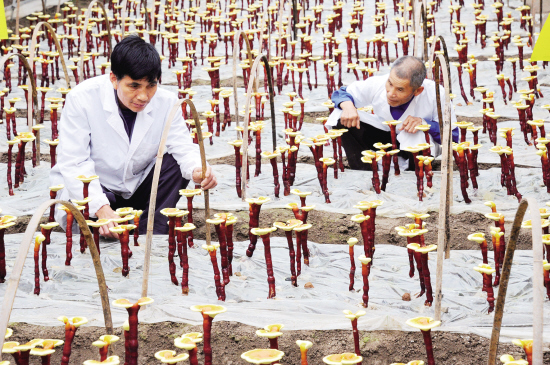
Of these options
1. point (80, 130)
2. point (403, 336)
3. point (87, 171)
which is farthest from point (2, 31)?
point (403, 336)

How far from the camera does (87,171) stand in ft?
11.8

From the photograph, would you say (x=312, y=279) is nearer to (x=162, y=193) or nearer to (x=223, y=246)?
(x=223, y=246)

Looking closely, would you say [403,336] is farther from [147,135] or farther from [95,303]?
[147,135]

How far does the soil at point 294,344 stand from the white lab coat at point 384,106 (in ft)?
7.35

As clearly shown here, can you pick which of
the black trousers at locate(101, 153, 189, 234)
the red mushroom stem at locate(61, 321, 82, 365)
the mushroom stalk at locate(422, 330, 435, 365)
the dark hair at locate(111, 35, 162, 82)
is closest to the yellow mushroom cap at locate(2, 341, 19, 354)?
the red mushroom stem at locate(61, 321, 82, 365)

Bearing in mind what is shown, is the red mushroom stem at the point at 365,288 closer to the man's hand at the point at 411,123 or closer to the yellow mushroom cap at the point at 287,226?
the yellow mushroom cap at the point at 287,226

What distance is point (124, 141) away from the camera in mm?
3773

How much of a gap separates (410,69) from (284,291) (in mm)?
2121

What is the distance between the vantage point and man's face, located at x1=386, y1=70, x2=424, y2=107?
4.51m

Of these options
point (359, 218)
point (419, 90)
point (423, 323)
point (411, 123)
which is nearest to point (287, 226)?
point (359, 218)

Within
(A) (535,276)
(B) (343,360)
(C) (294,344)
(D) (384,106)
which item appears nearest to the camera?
(A) (535,276)

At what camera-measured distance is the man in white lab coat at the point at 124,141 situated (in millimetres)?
3375

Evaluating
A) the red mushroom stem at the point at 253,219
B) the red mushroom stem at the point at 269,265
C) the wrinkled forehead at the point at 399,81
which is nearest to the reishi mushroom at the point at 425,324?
the red mushroom stem at the point at 269,265

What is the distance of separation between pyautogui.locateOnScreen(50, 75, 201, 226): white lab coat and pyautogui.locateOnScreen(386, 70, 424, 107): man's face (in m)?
1.62
